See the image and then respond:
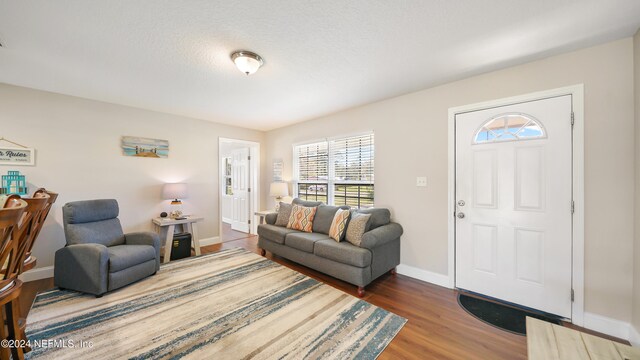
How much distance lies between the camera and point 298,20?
1695 millimetres

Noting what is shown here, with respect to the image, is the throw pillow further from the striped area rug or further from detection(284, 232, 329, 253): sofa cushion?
the striped area rug

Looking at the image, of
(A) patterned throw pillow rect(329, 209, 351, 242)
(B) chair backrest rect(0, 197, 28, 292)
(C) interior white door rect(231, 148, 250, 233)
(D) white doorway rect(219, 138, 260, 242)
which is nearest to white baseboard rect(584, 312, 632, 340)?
(A) patterned throw pillow rect(329, 209, 351, 242)

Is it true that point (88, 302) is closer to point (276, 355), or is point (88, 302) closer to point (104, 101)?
point (276, 355)

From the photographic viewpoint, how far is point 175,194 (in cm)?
379

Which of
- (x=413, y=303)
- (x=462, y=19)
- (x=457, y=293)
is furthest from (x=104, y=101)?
(x=457, y=293)

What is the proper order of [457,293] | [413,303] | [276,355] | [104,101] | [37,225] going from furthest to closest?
[104,101], [457,293], [413,303], [276,355], [37,225]

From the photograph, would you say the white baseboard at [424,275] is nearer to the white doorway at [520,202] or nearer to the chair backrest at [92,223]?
the white doorway at [520,202]

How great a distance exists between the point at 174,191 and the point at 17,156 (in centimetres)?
173

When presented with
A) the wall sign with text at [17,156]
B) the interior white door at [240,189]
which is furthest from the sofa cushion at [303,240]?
the wall sign with text at [17,156]

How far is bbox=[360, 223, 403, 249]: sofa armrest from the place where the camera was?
8.56 feet

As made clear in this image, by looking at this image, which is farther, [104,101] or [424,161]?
[104,101]

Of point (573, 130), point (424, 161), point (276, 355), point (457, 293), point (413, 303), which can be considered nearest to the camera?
point (276, 355)

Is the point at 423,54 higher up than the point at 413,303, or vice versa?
the point at 423,54

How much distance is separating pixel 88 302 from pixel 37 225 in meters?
1.41
